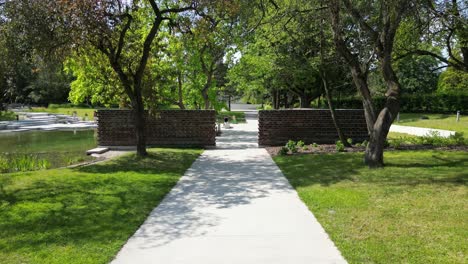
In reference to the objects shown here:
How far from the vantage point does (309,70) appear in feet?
82.6

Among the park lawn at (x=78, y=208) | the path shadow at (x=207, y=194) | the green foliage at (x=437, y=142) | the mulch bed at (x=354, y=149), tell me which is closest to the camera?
the park lawn at (x=78, y=208)

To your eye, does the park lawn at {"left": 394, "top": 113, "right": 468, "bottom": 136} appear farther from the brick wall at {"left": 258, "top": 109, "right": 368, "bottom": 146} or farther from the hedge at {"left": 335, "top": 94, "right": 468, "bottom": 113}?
the brick wall at {"left": 258, "top": 109, "right": 368, "bottom": 146}

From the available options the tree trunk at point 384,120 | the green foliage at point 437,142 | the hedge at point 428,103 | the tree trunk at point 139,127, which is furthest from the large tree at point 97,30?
the hedge at point 428,103

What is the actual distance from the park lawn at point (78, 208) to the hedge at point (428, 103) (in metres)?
30.9

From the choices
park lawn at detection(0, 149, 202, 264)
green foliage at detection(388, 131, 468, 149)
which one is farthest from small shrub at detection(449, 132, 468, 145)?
park lawn at detection(0, 149, 202, 264)

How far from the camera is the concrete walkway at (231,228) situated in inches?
186

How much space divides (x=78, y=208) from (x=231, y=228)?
8.90 feet

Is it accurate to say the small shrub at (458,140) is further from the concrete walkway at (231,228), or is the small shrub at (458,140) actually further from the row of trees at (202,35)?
the concrete walkway at (231,228)

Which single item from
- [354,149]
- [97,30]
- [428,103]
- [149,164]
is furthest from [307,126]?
[428,103]

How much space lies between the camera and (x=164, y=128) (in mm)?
16375

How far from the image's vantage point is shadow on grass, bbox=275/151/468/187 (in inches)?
346

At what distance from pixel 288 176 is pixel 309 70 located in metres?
16.4

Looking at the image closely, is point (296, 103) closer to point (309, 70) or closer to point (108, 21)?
point (309, 70)

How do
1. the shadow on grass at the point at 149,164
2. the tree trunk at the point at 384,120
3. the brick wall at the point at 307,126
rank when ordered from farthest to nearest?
1. the brick wall at the point at 307,126
2. the shadow on grass at the point at 149,164
3. the tree trunk at the point at 384,120
